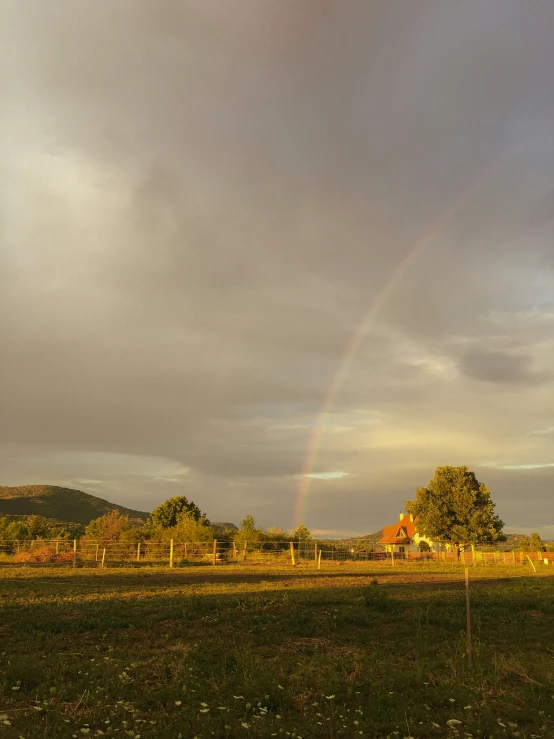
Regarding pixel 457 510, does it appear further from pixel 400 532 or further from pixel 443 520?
pixel 400 532

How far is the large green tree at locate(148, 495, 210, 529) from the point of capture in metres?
84.9

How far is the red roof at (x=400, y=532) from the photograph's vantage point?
101881 mm

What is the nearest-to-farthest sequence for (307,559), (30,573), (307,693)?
(307,693) → (30,573) → (307,559)

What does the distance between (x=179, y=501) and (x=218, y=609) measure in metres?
76.9

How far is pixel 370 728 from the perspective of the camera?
22.2 feet

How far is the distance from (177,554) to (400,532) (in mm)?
68873

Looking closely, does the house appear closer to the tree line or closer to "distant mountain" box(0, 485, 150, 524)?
the tree line

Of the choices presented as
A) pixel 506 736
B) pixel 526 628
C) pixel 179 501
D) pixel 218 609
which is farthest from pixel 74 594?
pixel 179 501

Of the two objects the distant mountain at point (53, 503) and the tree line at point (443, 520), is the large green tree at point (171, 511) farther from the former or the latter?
the distant mountain at point (53, 503)

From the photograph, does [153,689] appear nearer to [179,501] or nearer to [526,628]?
[526,628]

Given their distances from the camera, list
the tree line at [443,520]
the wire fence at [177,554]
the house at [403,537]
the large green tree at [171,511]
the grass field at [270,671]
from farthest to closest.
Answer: the house at [403,537] < the large green tree at [171,511] < the tree line at [443,520] < the wire fence at [177,554] < the grass field at [270,671]

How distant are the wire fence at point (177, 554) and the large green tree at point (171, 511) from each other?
29688mm

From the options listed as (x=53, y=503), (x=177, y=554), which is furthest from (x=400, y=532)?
(x=53, y=503)

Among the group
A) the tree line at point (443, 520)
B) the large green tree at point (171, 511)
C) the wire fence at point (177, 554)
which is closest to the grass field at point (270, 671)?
the wire fence at point (177, 554)
